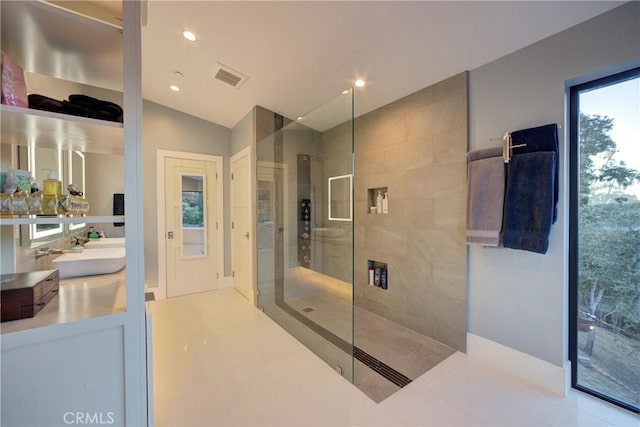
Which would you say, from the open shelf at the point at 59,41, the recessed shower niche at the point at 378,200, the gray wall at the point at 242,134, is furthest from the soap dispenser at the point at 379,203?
the open shelf at the point at 59,41

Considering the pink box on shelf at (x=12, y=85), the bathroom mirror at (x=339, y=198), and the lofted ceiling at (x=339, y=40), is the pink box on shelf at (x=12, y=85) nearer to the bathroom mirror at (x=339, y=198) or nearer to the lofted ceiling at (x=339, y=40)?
the lofted ceiling at (x=339, y=40)

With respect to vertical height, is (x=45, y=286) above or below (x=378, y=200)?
below

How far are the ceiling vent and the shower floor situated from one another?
2.38 m

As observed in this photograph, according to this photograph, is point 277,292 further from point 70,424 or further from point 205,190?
point 70,424

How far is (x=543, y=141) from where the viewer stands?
1812 millimetres

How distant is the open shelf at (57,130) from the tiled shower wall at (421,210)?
8.07 feet

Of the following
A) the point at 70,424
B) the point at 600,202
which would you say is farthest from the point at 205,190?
the point at 600,202

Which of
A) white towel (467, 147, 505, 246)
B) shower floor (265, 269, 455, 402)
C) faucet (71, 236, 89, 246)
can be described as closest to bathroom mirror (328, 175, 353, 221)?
shower floor (265, 269, 455, 402)

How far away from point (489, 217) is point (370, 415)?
1.68 m

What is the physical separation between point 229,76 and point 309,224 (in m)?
1.92

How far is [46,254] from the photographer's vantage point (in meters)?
1.69

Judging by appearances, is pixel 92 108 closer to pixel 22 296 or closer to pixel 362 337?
pixel 22 296

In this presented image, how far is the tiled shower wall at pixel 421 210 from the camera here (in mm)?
2340

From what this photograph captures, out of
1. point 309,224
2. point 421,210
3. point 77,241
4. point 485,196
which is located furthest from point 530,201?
point 77,241
